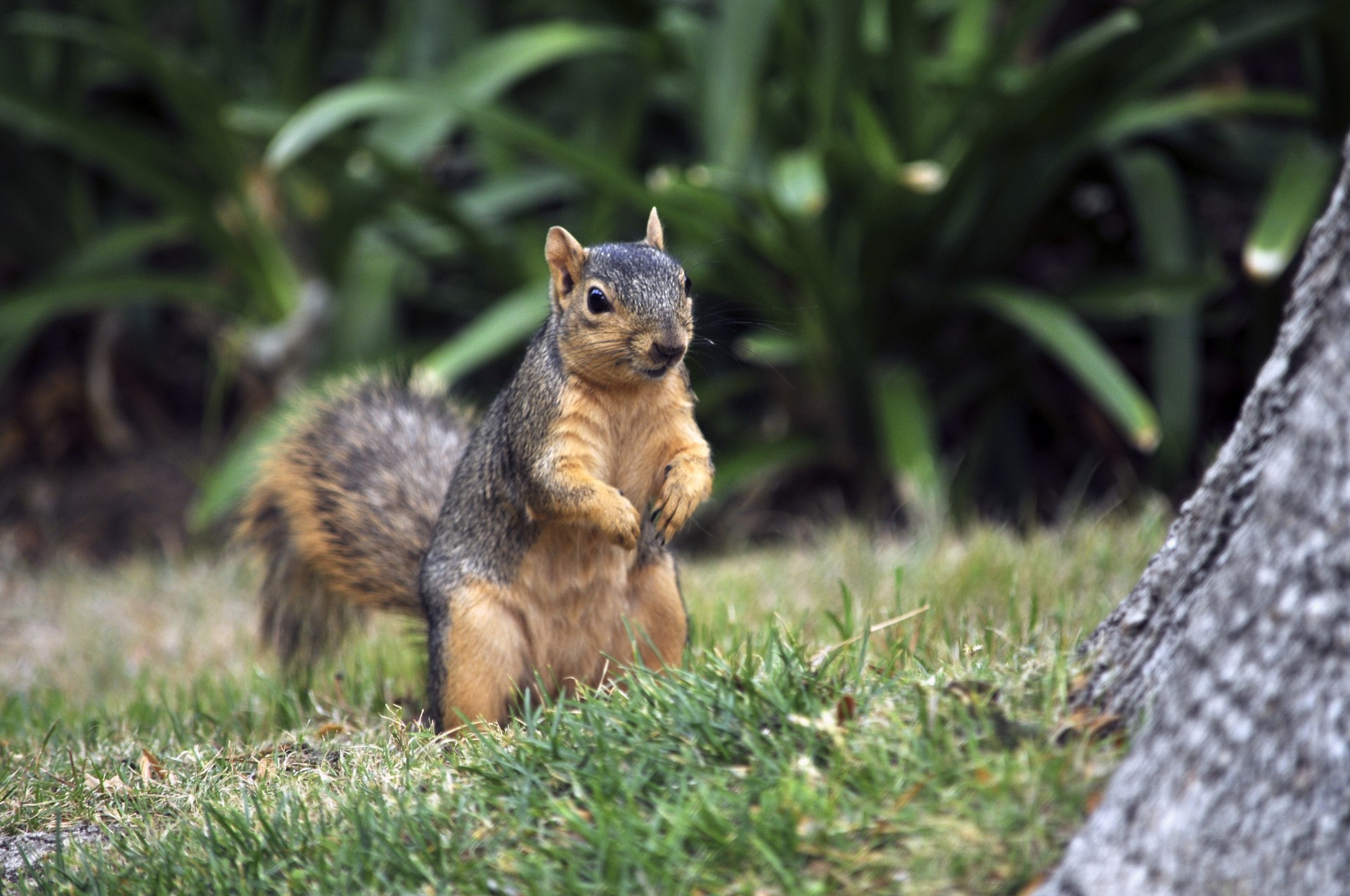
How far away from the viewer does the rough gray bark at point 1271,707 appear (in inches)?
57.4

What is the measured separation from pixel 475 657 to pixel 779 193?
8.41 ft

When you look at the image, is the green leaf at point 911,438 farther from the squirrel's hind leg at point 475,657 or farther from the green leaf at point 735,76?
the squirrel's hind leg at point 475,657

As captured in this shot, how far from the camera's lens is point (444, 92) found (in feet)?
16.3

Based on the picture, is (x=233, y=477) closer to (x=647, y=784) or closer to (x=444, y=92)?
(x=444, y=92)

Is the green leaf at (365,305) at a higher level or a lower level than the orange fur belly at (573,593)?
higher

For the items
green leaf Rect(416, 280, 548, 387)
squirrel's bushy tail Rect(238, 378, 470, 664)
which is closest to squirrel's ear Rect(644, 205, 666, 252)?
squirrel's bushy tail Rect(238, 378, 470, 664)

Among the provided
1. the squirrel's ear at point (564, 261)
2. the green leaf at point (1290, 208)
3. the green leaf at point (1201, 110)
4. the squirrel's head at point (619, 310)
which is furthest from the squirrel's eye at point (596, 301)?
the green leaf at point (1201, 110)

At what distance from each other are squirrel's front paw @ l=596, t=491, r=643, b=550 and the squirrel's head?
23cm

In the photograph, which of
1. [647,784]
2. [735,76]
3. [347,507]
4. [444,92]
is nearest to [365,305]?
[444,92]

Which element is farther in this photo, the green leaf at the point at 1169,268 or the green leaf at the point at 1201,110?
the green leaf at the point at 1169,268

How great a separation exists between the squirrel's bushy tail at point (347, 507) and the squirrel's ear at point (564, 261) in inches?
28.9

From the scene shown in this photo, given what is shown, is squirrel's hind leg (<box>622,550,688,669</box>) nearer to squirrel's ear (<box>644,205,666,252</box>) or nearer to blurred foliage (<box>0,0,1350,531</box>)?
squirrel's ear (<box>644,205,666,252</box>)

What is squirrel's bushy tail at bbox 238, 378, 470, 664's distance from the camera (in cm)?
293

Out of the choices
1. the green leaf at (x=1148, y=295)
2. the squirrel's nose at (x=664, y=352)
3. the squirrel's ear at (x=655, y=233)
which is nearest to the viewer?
the squirrel's nose at (x=664, y=352)
